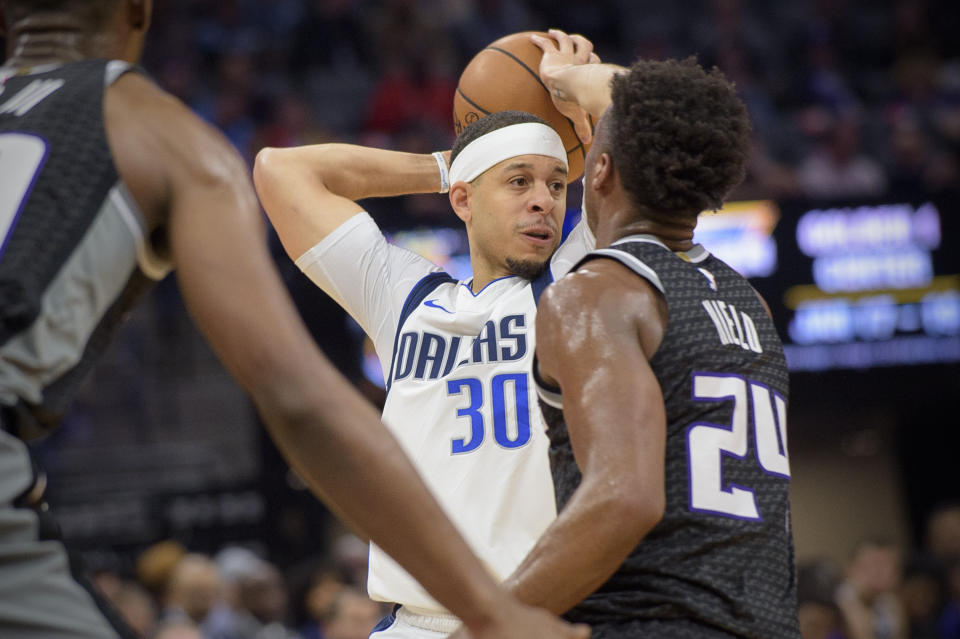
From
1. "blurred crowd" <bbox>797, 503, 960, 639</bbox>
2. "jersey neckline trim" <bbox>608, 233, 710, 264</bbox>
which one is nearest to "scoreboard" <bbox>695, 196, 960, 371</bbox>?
"blurred crowd" <bbox>797, 503, 960, 639</bbox>

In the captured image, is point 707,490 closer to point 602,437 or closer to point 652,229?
point 602,437

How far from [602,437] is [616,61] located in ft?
34.7

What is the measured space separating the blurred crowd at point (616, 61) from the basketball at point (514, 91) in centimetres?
611

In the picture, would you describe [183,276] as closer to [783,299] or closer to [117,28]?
[117,28]

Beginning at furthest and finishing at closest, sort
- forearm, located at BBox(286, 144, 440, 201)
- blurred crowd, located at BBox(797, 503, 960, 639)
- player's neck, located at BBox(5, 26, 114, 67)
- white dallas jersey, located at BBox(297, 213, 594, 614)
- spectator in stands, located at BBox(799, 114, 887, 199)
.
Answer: spectator in stands, located at BBox(799, 114, 887, 199), blurred crowd, located at BBox(797, 503, 960, 639), forearm, located at BBox(286, 144, 440, 201), white dallas jersey, located at BBox(297, 213, 594, 614), player's neck, located at BBox(5, 26, 114, 67)

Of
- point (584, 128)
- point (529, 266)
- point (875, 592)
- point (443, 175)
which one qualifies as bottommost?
point (875, 592)

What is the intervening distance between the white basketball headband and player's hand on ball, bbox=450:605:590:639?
225 cm

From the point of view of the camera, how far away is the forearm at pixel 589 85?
139 inches

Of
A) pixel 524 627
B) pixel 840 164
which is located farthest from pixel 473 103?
pixel 840 164

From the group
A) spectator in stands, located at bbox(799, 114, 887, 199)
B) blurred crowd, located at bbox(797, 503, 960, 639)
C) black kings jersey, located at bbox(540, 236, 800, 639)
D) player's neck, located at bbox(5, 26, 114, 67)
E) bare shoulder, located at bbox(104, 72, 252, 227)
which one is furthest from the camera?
spectator in stands, located at bbox(799, 114, 887, 199)

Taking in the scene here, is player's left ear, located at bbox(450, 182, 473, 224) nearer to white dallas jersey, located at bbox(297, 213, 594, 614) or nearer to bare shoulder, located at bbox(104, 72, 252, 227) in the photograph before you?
white dallas jersey, located at bbox(297, 213, 594, 614)

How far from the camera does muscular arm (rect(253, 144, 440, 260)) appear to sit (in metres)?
3.94

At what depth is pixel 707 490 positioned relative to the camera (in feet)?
7.81

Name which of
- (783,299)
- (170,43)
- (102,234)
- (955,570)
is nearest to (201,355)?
(170,43)
